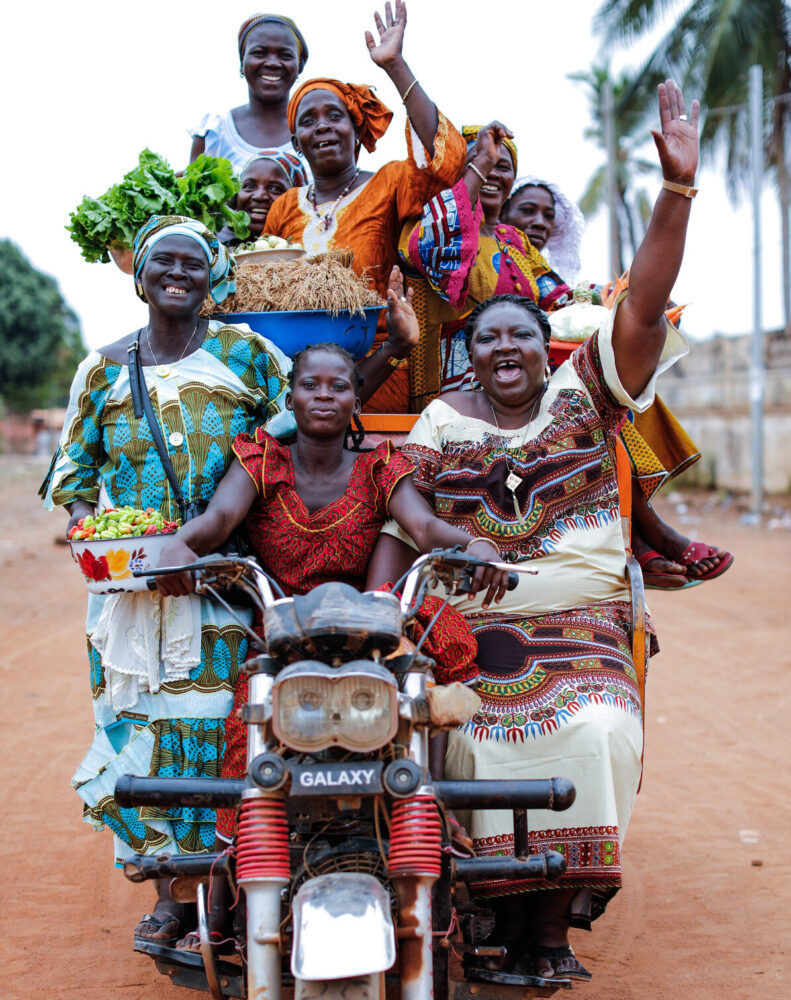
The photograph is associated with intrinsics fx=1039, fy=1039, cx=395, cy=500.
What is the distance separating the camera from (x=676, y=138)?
133 inches

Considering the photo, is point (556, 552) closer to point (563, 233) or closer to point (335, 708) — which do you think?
point (335, 708)

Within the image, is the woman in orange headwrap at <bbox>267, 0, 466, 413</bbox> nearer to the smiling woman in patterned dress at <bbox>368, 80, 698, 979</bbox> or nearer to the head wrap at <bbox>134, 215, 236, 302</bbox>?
the smiling woman in patterned dress at <bbox>368, 80, 698, 979</bbox>

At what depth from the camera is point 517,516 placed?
143 inches

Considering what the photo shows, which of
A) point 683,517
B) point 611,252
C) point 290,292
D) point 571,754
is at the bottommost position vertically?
point 683,517

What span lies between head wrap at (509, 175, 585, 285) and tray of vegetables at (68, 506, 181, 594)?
317cm

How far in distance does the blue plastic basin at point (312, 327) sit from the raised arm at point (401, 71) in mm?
812

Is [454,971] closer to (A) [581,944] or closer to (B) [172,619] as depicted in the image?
(A) [581,944]

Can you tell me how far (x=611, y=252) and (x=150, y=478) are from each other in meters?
25.8

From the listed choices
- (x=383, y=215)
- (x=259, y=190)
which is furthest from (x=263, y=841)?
(x=259, y=190)

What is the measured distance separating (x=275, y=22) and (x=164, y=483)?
3213mm

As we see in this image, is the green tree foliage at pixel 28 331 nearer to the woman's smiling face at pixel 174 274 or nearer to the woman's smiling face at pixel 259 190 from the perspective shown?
the woman's smiling face at pixel 259 190

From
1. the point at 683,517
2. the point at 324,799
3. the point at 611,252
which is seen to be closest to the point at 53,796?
the point at 324,799

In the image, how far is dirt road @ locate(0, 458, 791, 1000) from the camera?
13.0 feet

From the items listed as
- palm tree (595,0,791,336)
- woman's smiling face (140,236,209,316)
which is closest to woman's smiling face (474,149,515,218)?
woman's smiling face (140,236,209,316)
